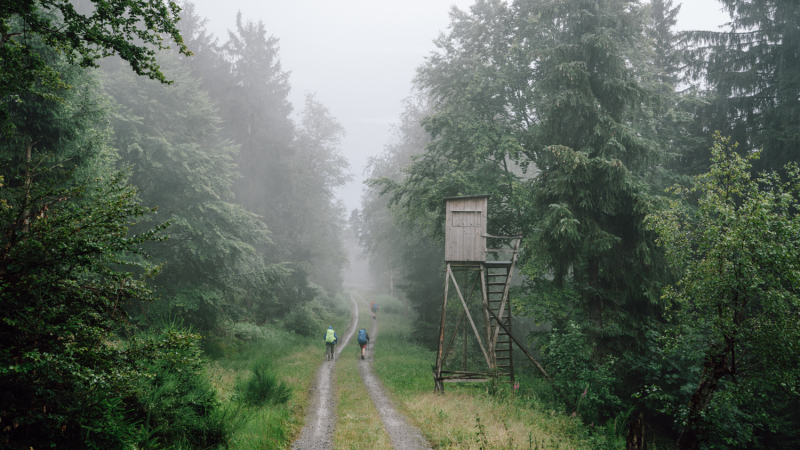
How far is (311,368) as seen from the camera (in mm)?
15125

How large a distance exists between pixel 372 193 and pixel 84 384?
38.5 metres

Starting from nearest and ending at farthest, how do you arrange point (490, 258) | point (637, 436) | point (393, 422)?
1. point (637, 436)
2. point (393, 422)
3. point (490, 258)

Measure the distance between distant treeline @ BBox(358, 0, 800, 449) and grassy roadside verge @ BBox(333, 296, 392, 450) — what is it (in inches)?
199

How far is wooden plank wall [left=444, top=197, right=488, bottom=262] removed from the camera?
13156 mm

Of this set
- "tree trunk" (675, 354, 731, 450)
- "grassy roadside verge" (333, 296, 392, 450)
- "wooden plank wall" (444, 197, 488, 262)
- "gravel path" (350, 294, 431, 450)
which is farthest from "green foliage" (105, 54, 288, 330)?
"tree trunk" (675, 354, 731, 450)

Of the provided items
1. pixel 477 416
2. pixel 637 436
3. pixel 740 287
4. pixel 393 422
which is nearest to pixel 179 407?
pixel 393 422

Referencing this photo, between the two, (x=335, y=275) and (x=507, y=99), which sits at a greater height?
(x=507, y=99)

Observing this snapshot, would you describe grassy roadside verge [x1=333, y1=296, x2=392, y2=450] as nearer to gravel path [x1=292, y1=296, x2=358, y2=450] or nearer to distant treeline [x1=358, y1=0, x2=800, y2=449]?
gravel path [x1=292, y1=296, x2=358, y2=450]

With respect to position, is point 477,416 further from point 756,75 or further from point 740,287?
point 756,75

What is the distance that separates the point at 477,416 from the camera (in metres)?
8.50

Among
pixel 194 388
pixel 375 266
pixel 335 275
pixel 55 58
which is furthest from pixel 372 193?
pixel 194 388

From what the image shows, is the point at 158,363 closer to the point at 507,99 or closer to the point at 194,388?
the point at 194,388

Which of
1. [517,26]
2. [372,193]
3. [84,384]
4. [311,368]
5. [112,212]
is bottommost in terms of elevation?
[311,368]

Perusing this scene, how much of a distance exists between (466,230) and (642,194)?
5.92m
